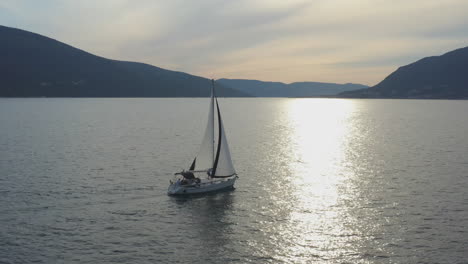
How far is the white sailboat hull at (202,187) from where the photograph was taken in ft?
160

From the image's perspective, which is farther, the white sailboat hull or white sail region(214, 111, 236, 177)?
white sail region(214, 111, 236, 177)

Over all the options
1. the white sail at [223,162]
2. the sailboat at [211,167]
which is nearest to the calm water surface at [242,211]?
the sailboat at [211,167]

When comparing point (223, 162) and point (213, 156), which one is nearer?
point (223, 162)

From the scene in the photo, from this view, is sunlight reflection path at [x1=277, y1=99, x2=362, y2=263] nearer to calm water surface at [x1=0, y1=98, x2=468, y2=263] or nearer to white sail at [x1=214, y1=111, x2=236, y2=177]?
calm water surface at [x1=0, y1=98, x2=468, y2=263]

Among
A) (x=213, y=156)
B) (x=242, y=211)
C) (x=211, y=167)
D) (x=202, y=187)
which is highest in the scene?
(x=213, y=156)

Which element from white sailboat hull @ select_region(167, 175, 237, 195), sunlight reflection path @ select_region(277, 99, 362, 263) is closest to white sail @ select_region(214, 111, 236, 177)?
white sailboat hull @ select_region(167, 175, 237, 195)

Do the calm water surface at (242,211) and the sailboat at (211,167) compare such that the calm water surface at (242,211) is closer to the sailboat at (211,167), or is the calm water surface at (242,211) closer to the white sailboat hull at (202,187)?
the white sailboat hull at (202,187)

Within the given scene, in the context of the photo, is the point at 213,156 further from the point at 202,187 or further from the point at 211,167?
the point at 202,187

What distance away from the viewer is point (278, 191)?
2055 inches

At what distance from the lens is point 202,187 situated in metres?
50.3

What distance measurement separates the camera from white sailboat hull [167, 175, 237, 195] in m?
48.8

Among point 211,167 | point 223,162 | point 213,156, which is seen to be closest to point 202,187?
point 211,167

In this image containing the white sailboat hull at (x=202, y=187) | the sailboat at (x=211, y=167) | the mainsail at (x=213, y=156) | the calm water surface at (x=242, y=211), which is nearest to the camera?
the calm water surface at (x=242, y=211)

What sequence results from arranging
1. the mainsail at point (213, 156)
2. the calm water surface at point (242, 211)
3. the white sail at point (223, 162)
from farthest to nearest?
1. the white sail at point (223, 162)
2. the mainsail at point (213, 156)
3. the calm water surface at point (242, 211)
